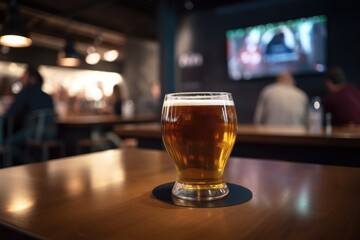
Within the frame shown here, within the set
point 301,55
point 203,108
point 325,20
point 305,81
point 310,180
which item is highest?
point 325,20

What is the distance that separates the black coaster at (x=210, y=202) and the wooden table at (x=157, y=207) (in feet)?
0.05

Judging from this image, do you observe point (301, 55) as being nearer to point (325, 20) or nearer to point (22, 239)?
point (325, 20)

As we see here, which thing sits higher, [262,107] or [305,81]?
[305,81]

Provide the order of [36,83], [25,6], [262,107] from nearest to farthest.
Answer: [262,107]
[36,83]
[25,6]

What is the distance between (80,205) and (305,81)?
496 centimetres

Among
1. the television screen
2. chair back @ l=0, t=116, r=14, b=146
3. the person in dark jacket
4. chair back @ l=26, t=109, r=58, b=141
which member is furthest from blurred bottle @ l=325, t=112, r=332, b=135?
chair back @ l=0, t=116, r=14, b=146

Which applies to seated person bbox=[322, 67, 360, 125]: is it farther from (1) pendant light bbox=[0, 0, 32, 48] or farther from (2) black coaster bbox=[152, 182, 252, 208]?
(1) pendant light bbox=[0, 0, 32, 48]

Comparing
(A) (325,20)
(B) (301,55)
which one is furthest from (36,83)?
(A) (325,20)

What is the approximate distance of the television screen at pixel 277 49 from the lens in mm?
4691

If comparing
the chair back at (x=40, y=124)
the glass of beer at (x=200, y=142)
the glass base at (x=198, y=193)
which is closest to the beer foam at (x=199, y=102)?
the glass of beer at (x=200, y=142)

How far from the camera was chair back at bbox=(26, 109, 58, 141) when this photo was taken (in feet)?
14.8

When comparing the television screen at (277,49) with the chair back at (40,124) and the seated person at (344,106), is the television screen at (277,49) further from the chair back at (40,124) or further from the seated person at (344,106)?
the chair back at (40,124)

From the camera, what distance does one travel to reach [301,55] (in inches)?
188

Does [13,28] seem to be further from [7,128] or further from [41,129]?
[7,128]
